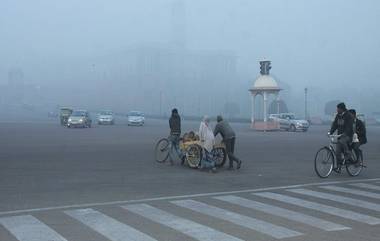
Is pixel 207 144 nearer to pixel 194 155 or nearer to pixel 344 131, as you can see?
pixel 194 155

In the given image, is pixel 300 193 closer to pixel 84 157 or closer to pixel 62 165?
pixel 62 165

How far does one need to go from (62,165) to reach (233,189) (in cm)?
698

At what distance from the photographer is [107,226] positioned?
837 cm

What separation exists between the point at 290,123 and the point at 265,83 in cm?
433

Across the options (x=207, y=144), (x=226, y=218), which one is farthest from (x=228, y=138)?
(x=226, y=218)

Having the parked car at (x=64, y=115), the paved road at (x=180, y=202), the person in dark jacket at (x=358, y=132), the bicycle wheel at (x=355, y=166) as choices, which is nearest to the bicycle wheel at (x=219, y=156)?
the paved road at (x=180, y=202)

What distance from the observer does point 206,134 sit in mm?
16125

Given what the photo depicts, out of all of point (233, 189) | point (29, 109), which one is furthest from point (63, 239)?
point (29, 109)

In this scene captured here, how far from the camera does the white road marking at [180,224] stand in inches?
302

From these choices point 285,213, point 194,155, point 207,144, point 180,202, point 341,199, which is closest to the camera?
point 285,213

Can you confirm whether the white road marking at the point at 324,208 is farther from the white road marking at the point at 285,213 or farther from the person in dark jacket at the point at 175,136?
the person in dark jacket at the point at 175,136

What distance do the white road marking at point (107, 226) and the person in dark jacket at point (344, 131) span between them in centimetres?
745

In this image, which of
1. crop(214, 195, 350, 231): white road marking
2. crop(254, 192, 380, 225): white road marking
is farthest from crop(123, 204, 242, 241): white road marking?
crop(254, 192, 380, 225): white road marking

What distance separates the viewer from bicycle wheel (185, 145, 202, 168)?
16556 millimetres
